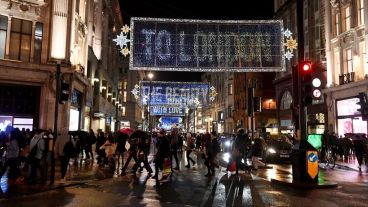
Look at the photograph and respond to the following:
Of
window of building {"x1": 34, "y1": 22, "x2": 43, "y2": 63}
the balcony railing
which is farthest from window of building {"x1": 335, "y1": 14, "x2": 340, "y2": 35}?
window of building {"x1": 34, "y1": 22, "x2": 43, "y2": 63}

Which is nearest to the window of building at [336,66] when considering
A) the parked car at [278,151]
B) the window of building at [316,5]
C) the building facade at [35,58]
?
the window of building at [316,5]

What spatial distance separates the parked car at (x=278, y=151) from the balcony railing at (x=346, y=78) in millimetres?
11663

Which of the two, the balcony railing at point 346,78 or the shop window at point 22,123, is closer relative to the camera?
the shop window at point 22,123

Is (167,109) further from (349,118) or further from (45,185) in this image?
(45,185)

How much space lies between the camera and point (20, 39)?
24.8m

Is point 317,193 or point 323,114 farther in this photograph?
point 323,114

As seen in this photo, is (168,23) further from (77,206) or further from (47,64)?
(77,206)

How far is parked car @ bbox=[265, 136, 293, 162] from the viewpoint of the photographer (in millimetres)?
22547

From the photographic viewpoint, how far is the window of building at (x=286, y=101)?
4649 centimetres

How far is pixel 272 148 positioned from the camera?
74.7 feet

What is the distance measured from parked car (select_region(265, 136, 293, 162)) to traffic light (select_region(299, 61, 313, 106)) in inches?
380

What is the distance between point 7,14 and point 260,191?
19916 mm

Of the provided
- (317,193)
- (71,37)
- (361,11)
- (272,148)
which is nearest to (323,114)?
(361,11)

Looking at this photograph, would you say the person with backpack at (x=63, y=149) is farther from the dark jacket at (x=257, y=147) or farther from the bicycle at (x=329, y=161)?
the bicycle at (x=329, y=161)
